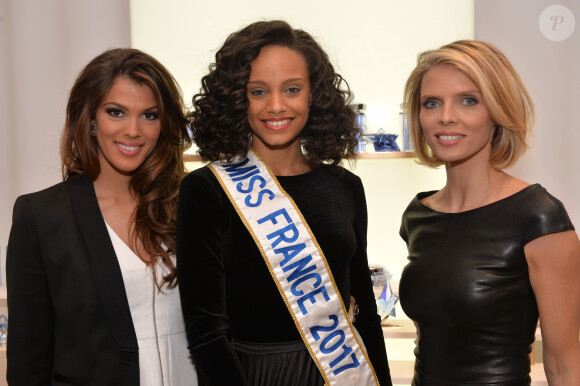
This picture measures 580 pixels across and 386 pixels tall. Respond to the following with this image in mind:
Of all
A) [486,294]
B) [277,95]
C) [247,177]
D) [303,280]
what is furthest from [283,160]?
[486,294]

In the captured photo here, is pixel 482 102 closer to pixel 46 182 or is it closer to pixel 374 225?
pixel 374 225

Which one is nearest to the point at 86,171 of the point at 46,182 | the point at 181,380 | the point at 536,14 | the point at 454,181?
the point at 181,380

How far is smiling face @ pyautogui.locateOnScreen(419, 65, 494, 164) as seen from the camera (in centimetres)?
162

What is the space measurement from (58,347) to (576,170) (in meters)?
2.48

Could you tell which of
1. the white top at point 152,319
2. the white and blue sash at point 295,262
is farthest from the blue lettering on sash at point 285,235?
the white top at point 152,319

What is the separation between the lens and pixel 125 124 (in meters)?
1.75

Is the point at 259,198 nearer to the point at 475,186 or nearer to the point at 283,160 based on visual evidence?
the point at 283,160

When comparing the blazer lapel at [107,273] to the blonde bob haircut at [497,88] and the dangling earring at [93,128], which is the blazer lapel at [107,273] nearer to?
the dangling earring at [93,128]

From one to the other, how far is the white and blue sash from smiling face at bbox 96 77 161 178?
24 centimetres

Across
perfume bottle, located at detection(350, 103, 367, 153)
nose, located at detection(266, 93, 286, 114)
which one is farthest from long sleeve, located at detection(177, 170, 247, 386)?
perfume bottle, located at detection(350, 103, 367, 153)

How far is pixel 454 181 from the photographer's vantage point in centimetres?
173

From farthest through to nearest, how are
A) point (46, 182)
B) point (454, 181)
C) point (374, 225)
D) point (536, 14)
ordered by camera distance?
1. point (374, 225)
2. point (46, 182)
3. point (536, 14)
4. point (454, 181)

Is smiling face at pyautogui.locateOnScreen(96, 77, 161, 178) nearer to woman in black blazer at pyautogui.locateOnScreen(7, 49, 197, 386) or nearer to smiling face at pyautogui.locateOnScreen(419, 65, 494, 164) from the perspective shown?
woman in black blazer at pyautogui.locateOnScreen(7, 49, 197, 386)

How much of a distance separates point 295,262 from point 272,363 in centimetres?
28
